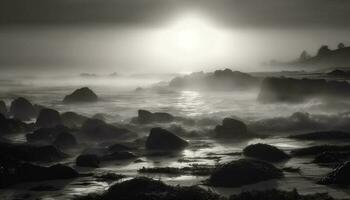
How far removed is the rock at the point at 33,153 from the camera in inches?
1601

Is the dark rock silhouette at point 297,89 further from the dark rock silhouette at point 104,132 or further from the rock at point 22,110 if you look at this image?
the dark rock silhouette at point 104,132

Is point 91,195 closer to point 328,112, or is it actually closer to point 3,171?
point 3,171

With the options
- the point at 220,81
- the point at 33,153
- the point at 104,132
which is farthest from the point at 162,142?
the point at 220,81

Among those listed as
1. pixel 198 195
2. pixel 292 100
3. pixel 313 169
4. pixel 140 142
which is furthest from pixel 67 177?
pixel 292 100

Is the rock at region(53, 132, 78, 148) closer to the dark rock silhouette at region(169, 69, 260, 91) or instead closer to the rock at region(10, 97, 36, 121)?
the rock at region(10, 97, 36, 121)

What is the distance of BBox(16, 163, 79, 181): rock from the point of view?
110 feet

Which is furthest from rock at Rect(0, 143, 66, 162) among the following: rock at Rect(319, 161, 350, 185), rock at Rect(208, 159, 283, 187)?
rock at Rect(319, 161, 350, 185)

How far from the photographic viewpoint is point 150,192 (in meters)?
27.6

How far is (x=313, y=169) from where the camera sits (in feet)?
115

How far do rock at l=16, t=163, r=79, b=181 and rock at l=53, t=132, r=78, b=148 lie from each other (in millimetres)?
15585

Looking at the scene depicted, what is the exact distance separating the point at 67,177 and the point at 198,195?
9.15 meters

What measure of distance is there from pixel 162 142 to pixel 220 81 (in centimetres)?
7560

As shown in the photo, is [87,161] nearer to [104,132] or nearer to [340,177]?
[340,177]

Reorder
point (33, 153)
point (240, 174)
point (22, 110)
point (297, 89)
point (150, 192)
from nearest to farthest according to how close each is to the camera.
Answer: point (150, 192) → point (240, 174) → point (33, 153) → point (22, 110) → point (297, 89)
